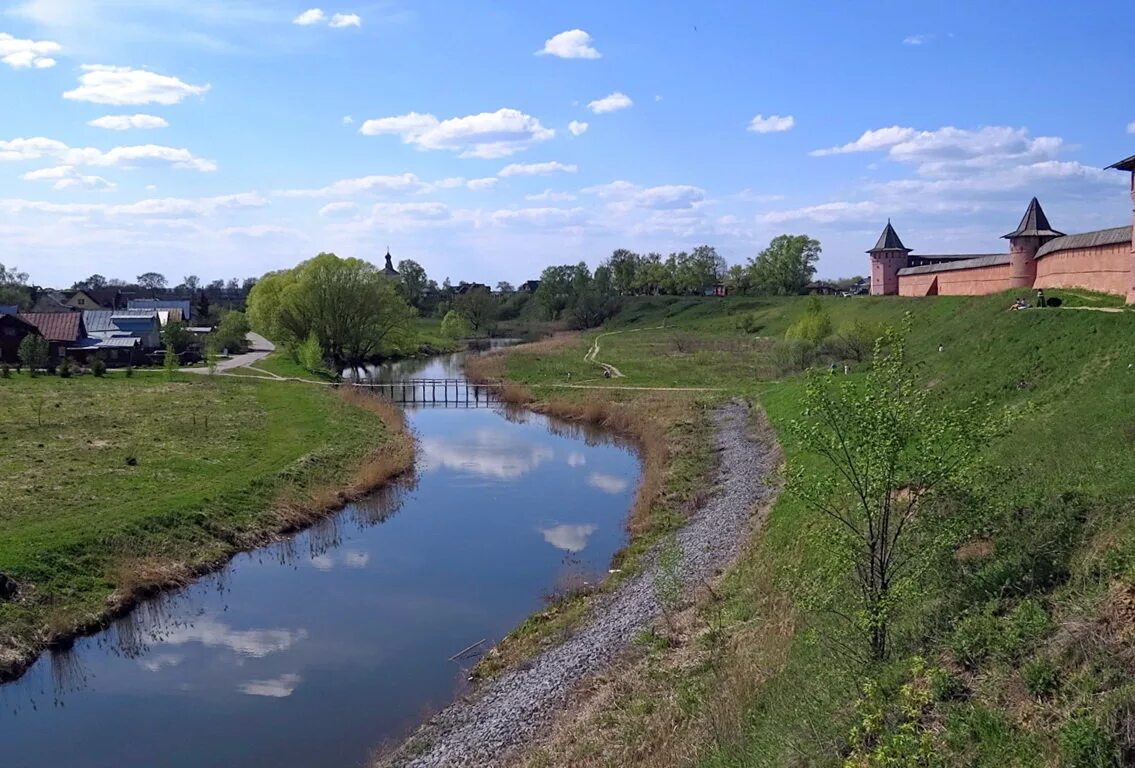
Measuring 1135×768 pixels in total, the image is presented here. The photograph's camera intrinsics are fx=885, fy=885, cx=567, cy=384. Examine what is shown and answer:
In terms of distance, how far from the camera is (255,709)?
1351cm

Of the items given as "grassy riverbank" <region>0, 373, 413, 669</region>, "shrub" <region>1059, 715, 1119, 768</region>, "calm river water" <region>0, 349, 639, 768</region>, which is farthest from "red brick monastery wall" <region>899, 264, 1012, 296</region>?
"shrub" <region>1059, 715, 1119, 768</region>

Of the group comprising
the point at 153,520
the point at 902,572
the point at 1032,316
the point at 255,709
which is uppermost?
the point at 1032,316

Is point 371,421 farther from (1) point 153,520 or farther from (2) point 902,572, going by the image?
(2) point 902,572

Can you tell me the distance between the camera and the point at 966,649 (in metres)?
8.09

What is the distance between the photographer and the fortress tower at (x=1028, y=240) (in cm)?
3691

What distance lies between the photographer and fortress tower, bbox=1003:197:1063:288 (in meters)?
36.9

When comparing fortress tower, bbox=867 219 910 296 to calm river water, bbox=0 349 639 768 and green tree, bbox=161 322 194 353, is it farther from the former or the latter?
green tree, bbox=161 322 194 353

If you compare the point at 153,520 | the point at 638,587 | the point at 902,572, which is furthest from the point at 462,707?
the point at 153,520

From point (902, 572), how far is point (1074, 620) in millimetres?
1904

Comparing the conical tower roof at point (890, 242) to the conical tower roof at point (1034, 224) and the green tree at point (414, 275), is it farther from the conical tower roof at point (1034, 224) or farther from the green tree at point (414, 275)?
the green tree at point (414, 275)

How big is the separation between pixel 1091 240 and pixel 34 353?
51.5 meters

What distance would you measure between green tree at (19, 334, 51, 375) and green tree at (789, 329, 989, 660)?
5104 cm

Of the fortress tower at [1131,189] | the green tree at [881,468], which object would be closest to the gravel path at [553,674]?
the green tree at [881,468]

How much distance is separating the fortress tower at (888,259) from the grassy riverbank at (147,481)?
39.5m
